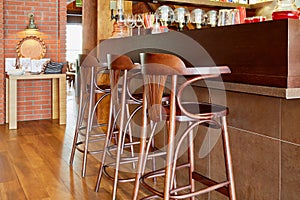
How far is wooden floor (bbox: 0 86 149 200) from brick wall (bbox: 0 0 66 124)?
923 mm

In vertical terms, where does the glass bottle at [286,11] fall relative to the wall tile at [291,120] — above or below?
above

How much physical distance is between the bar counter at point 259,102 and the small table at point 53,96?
3.42m

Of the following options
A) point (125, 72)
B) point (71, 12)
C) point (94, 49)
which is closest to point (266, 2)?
point (94, 49)

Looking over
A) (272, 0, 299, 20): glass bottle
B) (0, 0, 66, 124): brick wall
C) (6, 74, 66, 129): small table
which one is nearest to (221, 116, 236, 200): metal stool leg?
(272, 0, 299, 20): glass bottle

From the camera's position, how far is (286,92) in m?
1.65

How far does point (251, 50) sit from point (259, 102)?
295mm

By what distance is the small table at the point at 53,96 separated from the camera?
5.11 m

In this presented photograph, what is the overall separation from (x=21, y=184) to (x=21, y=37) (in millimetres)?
3379

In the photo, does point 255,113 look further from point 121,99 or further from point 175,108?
point 121,99

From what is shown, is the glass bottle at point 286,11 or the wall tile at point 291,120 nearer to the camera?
the wall tile at point 291,120

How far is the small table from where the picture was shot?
16.8 feet

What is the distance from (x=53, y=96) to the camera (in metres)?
5.88

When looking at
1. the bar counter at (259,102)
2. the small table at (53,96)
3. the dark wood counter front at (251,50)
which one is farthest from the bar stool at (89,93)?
the small table at (53,96)

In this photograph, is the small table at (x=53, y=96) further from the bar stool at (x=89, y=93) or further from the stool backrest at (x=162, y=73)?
the stool backrest at (x=162, y=73)
